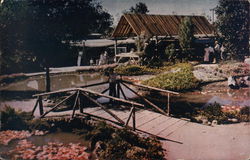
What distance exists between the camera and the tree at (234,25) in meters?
8.66

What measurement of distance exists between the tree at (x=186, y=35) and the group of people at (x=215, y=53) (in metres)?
0.65

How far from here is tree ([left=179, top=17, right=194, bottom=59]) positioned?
8.21 m

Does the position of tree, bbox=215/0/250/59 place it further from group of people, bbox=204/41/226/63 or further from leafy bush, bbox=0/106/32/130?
leafy bush, bbox=0/106/32/130

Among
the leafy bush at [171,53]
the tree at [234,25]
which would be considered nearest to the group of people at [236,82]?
the tree at [234,25]

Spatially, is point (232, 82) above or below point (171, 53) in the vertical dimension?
below

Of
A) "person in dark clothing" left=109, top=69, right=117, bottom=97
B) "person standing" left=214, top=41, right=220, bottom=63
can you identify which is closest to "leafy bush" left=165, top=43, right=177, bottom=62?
"person standing" left=214, top=41, right=220, bottom=63

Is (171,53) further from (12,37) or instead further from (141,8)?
(12,37)

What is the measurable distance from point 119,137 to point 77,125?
232 cm

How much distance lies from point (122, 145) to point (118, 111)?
7.55 ft

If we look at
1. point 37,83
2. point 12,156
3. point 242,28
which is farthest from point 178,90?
point 12,156

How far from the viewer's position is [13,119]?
28.9ft

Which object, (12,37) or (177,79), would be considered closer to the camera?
(12,37)

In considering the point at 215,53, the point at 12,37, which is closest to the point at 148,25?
the point at 215,53

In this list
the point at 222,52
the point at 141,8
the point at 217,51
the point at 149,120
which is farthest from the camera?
the point at 222,52
